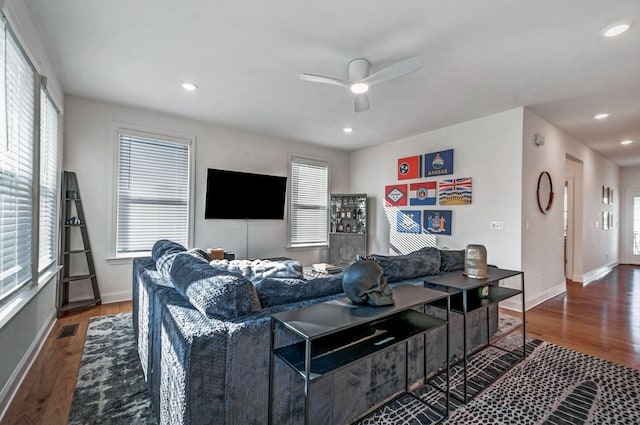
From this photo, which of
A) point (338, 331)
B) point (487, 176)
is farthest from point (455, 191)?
point (338, 331)

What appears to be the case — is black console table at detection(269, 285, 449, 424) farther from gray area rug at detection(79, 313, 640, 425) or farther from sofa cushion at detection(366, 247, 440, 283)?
gray area rug at detection(79, 313, 640, 425)

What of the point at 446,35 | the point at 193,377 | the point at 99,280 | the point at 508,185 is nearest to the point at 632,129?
the point at 508,185

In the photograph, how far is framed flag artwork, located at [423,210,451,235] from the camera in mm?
4309

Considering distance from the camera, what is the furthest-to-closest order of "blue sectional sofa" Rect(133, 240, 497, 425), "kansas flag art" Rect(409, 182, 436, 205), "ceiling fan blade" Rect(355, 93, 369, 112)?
1. "kansas flag art" Rect(409, 182, 436, 205)
2. "ceiling fan blade" Rect(355, 93, 369, 112)
3. "blue sectional sofa" Rect(133, 240, 497, 425)

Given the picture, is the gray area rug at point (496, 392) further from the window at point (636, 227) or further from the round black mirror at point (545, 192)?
the window at point (636, 227)

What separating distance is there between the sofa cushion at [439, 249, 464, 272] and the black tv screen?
10.2 ft

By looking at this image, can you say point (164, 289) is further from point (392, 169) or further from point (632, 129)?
point (632, 129)

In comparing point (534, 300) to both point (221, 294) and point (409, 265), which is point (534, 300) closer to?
point (409, 265)

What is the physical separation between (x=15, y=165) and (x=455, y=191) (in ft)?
15.3

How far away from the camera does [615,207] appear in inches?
271

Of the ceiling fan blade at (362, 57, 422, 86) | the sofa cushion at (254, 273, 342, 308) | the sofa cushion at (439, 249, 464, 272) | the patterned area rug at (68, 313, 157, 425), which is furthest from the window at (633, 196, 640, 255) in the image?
the patterned area rug at (68, 313, 157, 425)

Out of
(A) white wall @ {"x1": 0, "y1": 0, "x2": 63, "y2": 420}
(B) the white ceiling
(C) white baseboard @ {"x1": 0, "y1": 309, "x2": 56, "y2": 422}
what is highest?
(B) the white ceiling

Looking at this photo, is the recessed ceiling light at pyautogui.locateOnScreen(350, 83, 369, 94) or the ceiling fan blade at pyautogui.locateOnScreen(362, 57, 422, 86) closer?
the ceiling fan blade at pyautogui.locateOnScreen(362, 57, 422, 86)

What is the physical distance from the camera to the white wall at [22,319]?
5.65 feet
